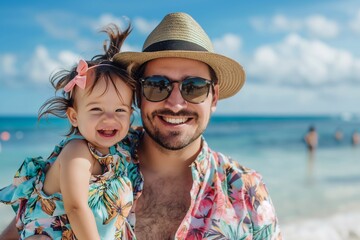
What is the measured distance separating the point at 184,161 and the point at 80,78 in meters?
1.04

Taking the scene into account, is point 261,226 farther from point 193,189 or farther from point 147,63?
point 147,63

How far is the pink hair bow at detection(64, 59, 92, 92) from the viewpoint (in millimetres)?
2816

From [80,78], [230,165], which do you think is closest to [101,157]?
[80,78]

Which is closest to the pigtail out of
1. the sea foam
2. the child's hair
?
the child's hair

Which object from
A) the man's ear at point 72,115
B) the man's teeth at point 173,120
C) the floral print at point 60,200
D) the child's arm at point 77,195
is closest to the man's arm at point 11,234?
the floral print at point 60,200

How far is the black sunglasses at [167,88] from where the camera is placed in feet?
10.7

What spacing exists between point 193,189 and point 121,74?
85 centimetres

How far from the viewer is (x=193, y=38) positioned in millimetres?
3391

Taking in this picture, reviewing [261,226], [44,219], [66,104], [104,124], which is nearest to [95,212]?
[44,219]

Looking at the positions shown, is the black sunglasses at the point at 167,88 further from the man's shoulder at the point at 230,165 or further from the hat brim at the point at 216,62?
the man's shoulder at the point at 230,165

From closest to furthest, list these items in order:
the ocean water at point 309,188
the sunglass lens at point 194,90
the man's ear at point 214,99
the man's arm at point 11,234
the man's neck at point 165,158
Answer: the man's arm at point 11,234 < the sunglass lens at point 194,90 < the man's neck at point 165,158 < the man's ear at point 214,99 < the ocean water at point 309,188

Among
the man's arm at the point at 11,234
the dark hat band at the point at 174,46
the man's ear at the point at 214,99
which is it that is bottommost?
the man's arm at the point at 11,234

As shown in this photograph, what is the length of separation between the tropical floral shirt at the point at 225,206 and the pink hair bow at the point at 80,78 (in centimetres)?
67

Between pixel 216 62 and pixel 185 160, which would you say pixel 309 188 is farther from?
pixel 216 62
